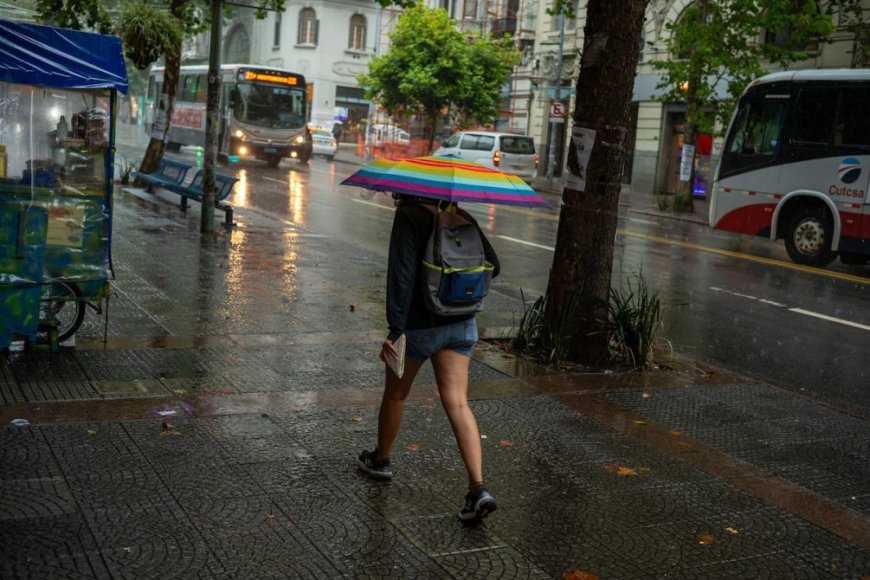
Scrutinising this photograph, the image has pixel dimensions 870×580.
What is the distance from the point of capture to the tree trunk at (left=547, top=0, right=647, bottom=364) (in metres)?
8.33

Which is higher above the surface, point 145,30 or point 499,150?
point 145,30

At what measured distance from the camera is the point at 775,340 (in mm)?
10656

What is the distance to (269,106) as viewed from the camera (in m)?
36.2

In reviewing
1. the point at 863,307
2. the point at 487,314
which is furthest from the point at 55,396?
the point at 863,307

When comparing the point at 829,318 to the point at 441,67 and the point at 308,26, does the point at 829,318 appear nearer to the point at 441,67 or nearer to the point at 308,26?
the point at 441,67

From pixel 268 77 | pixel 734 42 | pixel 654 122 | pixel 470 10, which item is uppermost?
pixel 470 10

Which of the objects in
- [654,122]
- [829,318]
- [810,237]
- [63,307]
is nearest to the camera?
[63,307]

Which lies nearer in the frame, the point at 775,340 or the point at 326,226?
the point at 775,340

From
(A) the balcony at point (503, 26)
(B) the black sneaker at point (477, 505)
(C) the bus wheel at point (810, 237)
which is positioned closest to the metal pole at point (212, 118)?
(C) the bus wheel at point (810, 237)

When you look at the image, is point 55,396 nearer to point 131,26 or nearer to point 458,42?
point 131,26

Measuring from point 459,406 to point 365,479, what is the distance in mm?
770

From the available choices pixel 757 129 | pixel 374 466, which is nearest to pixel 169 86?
pixel 757 129

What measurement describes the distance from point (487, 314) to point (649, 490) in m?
5.27

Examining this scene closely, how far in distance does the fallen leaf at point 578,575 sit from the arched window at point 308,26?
59756 millimetres
